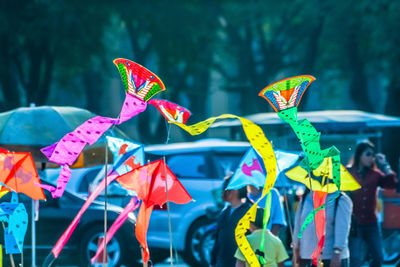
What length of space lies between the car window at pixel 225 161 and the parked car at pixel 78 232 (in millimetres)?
1490

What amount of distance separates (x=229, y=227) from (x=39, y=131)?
10.9ft

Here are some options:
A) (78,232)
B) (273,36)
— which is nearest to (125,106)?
(78,232)

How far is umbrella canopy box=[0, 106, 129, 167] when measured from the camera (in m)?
8.77

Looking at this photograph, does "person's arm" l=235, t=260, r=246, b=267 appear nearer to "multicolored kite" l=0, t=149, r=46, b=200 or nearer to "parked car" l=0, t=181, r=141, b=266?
"multicolored kite" l=0, t=149, r=46, b=200

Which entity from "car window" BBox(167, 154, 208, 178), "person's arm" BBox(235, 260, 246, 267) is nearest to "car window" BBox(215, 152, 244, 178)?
"car window" BBox(167, 154, 208, 178)

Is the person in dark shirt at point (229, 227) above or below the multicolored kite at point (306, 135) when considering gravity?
below

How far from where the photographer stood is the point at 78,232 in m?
9.97

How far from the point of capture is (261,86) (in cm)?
2256

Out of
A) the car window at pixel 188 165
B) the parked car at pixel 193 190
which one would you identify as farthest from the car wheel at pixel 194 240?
the car window at pixel 188 165

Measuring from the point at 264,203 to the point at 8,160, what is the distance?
2.19 meters

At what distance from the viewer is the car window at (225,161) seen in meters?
10.7

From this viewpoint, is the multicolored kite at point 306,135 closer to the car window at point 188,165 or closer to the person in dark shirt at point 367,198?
the person in dark shirt at point 367,198

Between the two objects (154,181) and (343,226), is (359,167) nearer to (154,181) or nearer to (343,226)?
(343,226)

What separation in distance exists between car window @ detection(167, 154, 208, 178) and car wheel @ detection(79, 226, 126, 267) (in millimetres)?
1270
